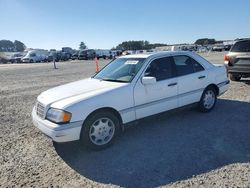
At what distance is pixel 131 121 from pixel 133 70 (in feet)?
3.43

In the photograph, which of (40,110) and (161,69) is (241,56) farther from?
(40,110)

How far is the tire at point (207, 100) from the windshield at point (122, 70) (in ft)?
6.25

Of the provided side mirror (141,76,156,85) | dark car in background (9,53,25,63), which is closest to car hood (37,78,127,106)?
side mirror (141,76,156,85)

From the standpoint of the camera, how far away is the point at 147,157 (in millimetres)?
4359

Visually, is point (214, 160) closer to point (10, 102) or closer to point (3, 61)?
point (10, 102)

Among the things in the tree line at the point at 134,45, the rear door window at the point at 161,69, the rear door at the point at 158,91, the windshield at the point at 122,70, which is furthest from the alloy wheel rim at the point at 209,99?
the tree line at the point at 134,45

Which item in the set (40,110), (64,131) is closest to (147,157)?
(64,131)

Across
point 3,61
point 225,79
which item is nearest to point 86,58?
point 3,61

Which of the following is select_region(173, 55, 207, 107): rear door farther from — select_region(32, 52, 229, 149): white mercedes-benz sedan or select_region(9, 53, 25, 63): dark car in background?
Result: select_region(9, 53, 25, 63): dark car in background

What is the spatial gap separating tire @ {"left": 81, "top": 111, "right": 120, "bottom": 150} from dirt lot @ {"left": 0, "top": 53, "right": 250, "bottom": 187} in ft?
0.50

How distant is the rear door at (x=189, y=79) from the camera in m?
5.89

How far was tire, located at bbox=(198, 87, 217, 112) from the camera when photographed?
254 inches

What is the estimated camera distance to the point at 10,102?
30.8ft

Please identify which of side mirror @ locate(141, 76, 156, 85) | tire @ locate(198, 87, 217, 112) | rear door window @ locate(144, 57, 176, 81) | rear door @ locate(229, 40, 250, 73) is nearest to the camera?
side mirror @ locate(141, 76, 156, 85)
